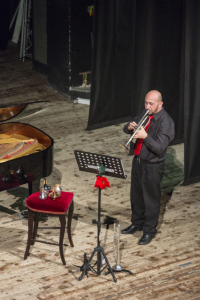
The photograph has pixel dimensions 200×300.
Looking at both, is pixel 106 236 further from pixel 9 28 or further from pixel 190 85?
pixel 9 28

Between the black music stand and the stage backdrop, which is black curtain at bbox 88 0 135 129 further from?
the black music stand

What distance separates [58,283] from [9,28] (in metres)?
9.24

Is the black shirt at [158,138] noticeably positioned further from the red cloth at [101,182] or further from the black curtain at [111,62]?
the black curtain at [111,62]

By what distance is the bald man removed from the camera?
437 centimetres

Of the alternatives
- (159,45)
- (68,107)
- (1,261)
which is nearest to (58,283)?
(1,261)

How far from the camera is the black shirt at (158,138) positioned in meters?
4.31

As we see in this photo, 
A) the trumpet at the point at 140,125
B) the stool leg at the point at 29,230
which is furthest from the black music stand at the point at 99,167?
the stool leg at the point at 29,230

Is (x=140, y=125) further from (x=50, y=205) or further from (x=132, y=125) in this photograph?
(x=50, y=205)

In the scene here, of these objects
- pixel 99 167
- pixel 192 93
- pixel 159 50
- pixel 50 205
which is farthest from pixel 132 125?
pixel 159 50

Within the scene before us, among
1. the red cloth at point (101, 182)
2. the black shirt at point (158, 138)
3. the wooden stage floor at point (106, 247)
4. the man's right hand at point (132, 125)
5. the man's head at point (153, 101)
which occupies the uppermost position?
the man's head at point (153, 101)

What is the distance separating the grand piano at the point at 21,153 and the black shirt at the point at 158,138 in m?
1.04

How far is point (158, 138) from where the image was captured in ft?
14.4

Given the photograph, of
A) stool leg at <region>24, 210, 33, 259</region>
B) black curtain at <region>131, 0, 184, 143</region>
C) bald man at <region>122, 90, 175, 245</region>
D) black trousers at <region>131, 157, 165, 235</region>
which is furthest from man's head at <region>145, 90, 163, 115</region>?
black curtain at <region>131, 0, 184, 143</region>

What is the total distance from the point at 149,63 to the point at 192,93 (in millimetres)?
1089
